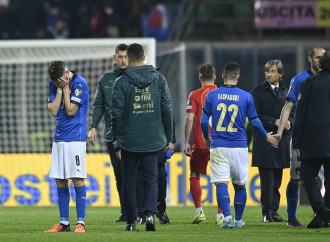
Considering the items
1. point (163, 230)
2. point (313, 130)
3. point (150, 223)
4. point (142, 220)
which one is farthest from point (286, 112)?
point (150, 223)

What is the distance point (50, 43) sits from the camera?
54.5ft

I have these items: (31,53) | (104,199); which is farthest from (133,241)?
(31,53)

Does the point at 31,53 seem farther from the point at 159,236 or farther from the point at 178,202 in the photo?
the point at 159,236

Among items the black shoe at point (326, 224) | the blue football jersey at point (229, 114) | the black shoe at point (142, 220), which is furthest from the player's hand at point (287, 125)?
the black shoe at point (142, 220)

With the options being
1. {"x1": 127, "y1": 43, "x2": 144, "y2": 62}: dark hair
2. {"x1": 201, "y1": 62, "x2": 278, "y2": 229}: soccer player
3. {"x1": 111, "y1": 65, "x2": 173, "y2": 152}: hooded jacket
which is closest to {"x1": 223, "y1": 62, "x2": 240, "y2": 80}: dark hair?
{"x1": 201, "y1": 62, "x2": 278, "y2": 229}: soccer player

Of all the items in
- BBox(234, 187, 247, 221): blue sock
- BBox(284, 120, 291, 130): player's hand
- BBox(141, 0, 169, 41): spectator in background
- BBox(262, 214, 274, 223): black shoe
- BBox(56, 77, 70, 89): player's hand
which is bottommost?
BBox(262, 214, 274, 223): black shoe

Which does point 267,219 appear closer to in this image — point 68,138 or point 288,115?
point 288,115

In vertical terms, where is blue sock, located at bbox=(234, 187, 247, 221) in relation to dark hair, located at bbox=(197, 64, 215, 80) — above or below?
below

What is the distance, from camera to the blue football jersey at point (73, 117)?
972 cm

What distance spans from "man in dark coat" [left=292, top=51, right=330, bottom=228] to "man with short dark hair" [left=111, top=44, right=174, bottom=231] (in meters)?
1.53

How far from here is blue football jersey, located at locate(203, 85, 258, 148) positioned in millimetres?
10156

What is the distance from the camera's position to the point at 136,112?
9469mm

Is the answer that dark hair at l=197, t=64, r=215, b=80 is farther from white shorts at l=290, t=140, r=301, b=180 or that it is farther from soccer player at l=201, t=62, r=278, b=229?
white shorts at l=290, t=140, r=301, b=180

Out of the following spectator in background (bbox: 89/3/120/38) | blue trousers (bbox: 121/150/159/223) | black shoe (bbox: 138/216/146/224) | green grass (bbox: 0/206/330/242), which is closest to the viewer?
green grass (bbox: 0/206/330/242)
